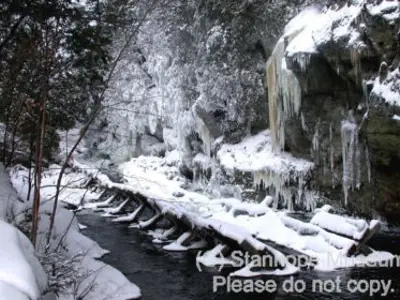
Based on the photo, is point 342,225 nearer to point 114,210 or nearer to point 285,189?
point 285,189

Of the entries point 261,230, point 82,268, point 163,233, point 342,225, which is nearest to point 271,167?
point 163,233

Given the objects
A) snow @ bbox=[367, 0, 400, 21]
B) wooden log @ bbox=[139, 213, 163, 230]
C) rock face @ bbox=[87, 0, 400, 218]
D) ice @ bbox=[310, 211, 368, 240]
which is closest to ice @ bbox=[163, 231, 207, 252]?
wooden log @ bbox=[139, 213, 163, 230]

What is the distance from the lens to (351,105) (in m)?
16.5

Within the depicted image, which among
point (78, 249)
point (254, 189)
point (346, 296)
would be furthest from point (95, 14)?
point (254, 189)

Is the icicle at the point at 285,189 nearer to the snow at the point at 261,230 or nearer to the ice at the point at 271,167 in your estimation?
the ice at the point at 271,167

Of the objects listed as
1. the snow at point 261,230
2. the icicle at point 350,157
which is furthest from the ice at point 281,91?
the snow at point 261,230

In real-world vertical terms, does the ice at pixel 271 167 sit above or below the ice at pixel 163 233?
above

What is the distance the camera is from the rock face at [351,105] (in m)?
14.1

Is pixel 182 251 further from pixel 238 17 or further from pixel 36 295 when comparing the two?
pixel 238 17

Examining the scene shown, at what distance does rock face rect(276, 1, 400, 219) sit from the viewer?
46.3ft

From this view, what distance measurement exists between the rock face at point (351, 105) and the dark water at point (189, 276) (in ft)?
10.5

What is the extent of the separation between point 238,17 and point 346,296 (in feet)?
57.8

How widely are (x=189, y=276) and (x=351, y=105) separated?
10283 mm

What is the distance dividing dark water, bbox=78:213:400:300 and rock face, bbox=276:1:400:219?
126 inches
